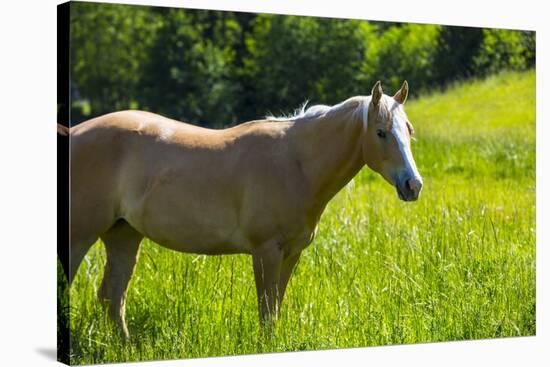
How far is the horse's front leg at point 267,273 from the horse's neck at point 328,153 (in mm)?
383

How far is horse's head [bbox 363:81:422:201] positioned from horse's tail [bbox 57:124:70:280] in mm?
1678

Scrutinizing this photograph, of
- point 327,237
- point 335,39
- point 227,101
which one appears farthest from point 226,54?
point 327,237

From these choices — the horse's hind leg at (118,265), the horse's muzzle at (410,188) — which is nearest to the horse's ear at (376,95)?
the horse's muzzle at (410,188)

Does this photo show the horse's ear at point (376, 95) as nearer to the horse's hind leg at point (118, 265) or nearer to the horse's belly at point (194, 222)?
the horse's belly at point (194, 222)

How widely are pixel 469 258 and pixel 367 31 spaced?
1.97m

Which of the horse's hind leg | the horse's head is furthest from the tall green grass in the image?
the horse's head

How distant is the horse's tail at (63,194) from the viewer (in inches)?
181

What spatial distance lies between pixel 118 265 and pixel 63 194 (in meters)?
0.72

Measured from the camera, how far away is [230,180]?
4891mm

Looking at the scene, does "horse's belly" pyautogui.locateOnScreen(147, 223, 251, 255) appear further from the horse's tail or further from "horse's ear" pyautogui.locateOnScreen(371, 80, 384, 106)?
"horse's ear" pyautogui.locateOnScreen(371, 80, 384, 106)

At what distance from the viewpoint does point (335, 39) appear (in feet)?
22.5

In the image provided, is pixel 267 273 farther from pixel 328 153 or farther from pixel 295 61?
pixel 295 61

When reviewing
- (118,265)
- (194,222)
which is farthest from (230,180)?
(118,265)

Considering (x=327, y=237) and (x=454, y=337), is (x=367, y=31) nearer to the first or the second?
(x=327, y=237)
